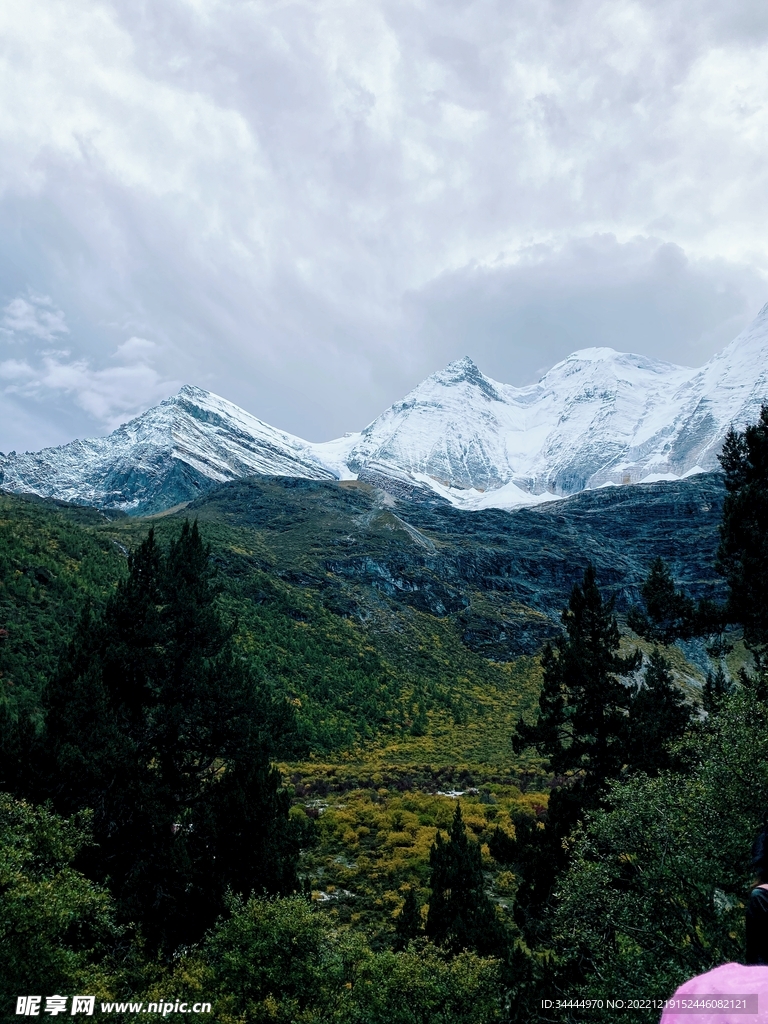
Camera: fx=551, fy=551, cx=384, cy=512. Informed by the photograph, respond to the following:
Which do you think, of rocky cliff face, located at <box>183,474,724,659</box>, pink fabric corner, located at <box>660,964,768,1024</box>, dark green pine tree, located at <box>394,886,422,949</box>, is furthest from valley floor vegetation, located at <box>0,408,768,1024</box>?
rocky cliff face, located at <box>183,474,724,659</box>

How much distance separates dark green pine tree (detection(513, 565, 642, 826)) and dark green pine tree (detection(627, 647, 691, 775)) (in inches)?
14.2

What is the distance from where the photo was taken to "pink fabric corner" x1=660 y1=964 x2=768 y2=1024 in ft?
6.82

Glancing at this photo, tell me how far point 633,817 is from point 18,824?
12.1 m

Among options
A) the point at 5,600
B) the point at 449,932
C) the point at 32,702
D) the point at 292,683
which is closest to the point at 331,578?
the point at 292,683

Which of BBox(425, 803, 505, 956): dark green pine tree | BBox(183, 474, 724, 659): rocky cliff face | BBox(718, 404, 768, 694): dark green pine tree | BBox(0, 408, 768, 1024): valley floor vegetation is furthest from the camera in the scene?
BBox(183, 474, 724, 659): rocky cliff face

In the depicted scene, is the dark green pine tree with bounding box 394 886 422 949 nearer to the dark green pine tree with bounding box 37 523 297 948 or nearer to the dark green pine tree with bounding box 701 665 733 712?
the dark green pine tree with bounding box 37 523 297 948

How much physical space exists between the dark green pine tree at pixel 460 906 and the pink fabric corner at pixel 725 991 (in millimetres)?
13241

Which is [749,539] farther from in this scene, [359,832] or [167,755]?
[359,832]

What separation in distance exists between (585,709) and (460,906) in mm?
7075

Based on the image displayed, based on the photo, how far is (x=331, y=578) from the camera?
84000 millimetres

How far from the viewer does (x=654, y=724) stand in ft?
54.3

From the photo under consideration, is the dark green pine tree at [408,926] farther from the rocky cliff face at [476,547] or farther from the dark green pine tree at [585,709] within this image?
the rocky cliff face at [476,547]

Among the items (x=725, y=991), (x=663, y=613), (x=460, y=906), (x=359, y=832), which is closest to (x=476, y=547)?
(x=359, y=832)

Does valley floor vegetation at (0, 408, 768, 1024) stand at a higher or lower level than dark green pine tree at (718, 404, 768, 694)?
lower
